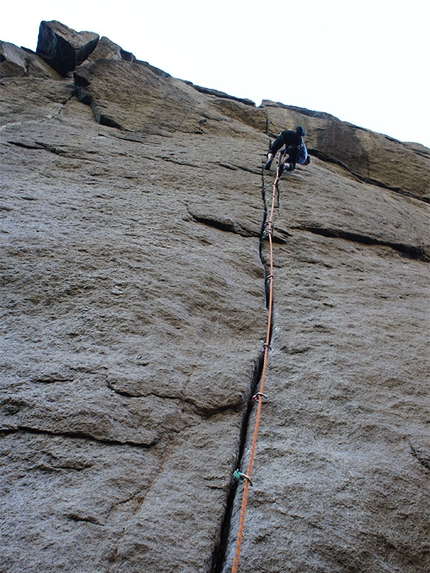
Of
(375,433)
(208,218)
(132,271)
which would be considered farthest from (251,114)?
(375,433)

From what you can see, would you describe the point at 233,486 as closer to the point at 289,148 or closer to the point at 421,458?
the point at 421,458

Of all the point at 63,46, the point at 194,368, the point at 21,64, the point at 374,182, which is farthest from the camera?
the point at 63,46

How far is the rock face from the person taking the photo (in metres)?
1.79

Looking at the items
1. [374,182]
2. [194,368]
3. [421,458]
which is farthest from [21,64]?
[421,458]

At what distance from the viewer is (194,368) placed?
2.63 metres

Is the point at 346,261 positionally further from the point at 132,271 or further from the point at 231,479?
the point at 231,479

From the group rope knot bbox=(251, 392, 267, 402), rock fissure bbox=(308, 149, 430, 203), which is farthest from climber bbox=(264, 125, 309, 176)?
rope knot bbox=(251, 392, 267, 402)

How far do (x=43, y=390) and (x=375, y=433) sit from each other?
6.15 feet

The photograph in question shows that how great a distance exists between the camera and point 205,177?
541 cm

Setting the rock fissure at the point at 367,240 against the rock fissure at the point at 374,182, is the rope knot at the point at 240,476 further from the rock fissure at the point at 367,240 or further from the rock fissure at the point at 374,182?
the rock fissure at the point at 374,182

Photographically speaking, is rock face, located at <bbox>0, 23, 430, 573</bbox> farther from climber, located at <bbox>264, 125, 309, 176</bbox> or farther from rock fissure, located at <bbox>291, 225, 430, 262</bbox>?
climber, located at <bbox>264, 125, 309, 176</bbox>

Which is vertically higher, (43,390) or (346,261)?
(346,261)

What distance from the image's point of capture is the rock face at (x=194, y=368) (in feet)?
5.87

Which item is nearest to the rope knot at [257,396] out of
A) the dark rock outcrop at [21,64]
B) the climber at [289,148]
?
the climber at [289,148]
